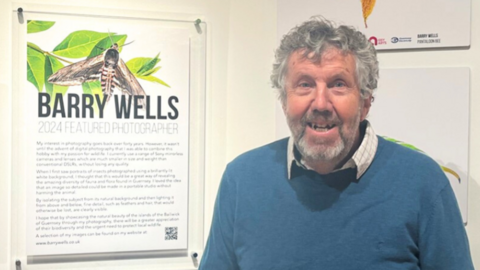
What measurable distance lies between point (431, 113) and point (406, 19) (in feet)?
0.94

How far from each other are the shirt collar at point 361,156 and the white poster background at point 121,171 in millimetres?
396

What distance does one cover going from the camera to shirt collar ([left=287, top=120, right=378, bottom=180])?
1229 mm

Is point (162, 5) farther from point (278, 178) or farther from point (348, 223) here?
point (348, 223)

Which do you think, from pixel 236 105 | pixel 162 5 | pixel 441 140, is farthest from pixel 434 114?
pixel 162 5

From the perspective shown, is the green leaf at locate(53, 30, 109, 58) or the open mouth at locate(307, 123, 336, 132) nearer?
the open mouth at locate(307, 123, 336, 132)

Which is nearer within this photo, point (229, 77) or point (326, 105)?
point (326, 105)

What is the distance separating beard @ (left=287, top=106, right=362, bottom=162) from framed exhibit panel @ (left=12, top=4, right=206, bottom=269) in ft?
1.36

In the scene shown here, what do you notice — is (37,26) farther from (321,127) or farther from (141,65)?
(321,127)

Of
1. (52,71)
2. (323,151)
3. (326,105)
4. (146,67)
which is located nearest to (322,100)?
(326,105)

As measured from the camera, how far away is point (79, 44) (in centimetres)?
150

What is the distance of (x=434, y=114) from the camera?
1.44m

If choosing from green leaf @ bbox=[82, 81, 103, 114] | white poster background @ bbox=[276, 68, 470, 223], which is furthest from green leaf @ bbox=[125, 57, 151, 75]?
white poster background @ bbox=[276, 68, 470, 223]

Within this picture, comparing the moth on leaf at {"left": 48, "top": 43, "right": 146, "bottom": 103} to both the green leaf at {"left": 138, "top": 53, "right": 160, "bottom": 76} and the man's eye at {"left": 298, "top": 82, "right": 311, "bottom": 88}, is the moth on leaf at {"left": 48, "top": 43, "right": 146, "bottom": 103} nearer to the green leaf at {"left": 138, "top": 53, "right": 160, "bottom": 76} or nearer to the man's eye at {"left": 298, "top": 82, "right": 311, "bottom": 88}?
the green leaf at {"left": 138, "top": 53, "right": 160, "bottom": 76}

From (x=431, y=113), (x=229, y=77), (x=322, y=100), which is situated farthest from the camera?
(x=229, y=77)
